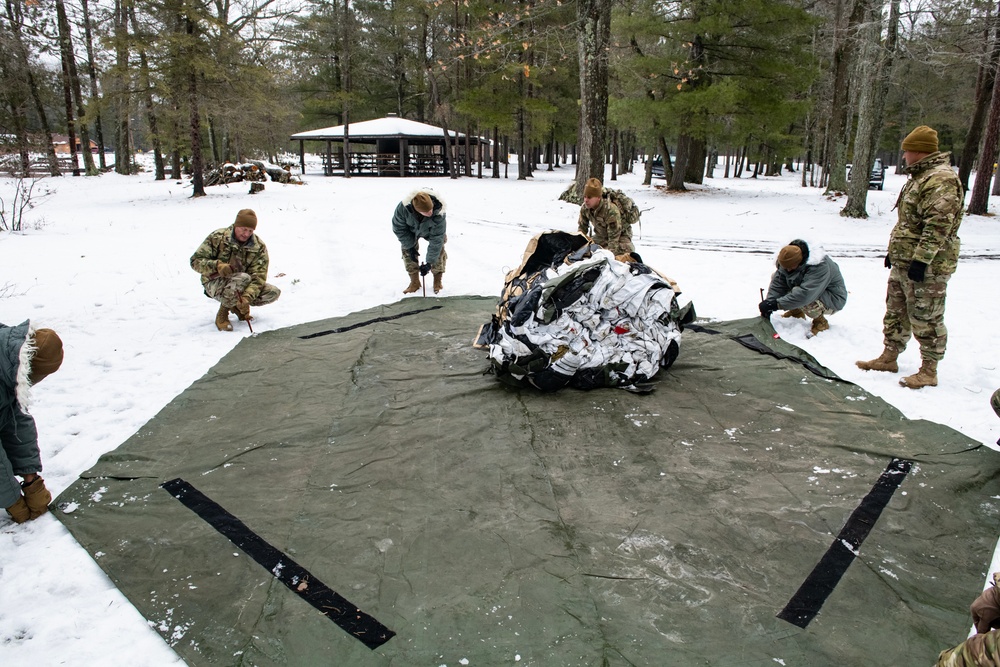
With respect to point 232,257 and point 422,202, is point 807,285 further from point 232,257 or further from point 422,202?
point 232,257

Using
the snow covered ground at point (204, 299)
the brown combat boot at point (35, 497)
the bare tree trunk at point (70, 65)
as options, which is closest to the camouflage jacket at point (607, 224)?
the snow covered ground at point (204, 299)

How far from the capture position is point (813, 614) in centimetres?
190

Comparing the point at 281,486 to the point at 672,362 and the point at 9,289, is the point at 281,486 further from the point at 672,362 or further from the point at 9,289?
the point at 9,289

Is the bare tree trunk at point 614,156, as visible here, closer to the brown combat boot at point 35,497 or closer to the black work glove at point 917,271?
the black work glove at point 917,271

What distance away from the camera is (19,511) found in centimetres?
237

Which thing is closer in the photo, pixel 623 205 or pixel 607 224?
pixel 607 224

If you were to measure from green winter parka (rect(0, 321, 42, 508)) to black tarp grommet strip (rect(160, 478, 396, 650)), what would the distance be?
52 cm

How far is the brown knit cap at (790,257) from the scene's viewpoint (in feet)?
14.3

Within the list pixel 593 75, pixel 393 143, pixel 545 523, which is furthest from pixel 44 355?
pixel 393 143

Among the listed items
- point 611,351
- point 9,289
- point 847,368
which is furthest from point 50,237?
point 847,368

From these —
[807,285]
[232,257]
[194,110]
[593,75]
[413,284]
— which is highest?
[593,75]

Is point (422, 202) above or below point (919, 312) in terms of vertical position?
above

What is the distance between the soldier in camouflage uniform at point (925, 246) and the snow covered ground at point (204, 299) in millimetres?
321

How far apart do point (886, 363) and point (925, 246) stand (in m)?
0.85
